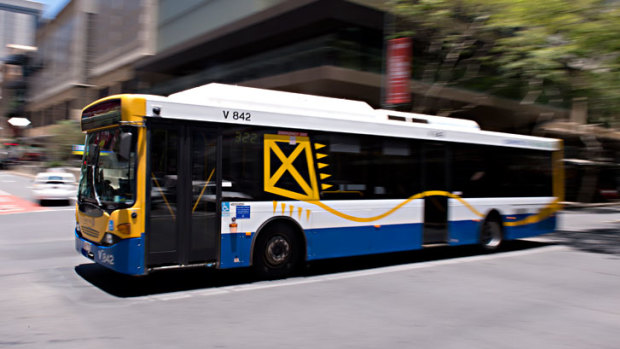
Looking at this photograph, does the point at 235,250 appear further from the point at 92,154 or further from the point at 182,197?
the point at 92,154

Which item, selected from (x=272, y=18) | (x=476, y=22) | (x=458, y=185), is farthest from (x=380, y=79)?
(x=458, y=185)

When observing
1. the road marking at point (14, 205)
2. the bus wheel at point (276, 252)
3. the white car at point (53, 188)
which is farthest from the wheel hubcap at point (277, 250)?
the white car at point (53, 188)

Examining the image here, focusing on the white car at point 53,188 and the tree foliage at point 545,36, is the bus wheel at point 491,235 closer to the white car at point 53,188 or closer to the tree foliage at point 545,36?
the tree foliage at point 545,36

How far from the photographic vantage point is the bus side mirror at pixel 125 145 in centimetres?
687

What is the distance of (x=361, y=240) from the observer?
9414 mm

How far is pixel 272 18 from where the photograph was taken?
2692cm

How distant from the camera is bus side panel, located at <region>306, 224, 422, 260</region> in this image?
880 cm

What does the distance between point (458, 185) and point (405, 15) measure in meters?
11.3

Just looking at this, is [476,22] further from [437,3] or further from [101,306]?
[101,306]

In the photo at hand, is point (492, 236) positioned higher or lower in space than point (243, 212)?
lower

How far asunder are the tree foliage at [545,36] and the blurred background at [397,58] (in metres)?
0.04

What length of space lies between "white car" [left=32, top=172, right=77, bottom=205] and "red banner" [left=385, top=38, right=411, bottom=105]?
1458 cm

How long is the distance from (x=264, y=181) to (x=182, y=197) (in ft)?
4.54

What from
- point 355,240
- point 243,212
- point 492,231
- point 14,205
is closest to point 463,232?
point 492,231
